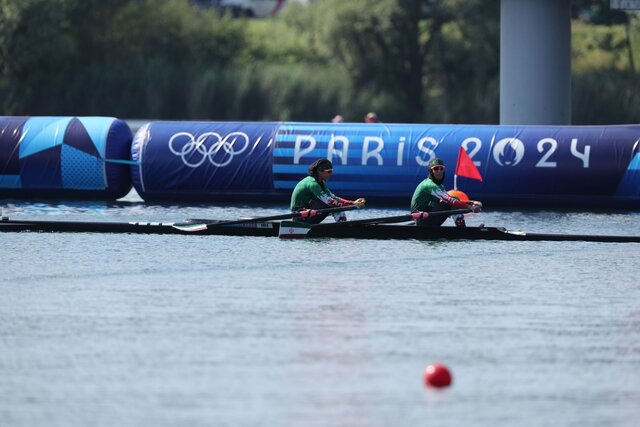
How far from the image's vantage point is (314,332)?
13320mm

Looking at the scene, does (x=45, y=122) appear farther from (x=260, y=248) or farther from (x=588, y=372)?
(x=588, y=372)

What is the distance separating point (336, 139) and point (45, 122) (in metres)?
6.02

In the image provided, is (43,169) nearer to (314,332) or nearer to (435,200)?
(435,200)

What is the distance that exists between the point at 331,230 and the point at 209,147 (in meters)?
6.20

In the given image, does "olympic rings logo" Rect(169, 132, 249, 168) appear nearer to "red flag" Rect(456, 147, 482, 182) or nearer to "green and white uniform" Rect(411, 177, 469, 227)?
"red flag" Rect(456, 147, 482, 182)

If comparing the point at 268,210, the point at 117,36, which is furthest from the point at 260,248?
the point at 117,36

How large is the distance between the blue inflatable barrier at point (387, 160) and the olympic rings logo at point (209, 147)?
0.02 meters

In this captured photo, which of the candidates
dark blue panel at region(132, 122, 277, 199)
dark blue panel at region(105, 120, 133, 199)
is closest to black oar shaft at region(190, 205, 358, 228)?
dark blue panel at region(132, 122, 277, 199)

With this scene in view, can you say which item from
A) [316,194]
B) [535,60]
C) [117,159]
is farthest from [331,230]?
[535,60]

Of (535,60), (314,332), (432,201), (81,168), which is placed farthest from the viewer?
(535,60)

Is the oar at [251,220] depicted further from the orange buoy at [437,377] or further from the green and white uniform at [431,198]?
the orange buoy at [437,377]

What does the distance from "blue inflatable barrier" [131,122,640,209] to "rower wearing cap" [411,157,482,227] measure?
154 inches

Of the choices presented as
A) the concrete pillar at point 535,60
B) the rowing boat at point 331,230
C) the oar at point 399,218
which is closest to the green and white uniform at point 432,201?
the oar at point 399,218

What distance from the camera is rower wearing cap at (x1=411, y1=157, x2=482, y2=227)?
21375mm
